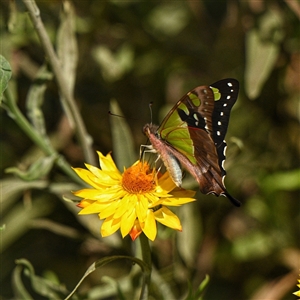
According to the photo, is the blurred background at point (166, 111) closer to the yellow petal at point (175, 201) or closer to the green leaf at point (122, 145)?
the green leaf at point (122, 145)

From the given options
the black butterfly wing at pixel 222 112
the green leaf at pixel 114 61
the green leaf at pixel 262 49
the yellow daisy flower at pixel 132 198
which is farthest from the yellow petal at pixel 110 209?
the green leaf at pixel 114 61

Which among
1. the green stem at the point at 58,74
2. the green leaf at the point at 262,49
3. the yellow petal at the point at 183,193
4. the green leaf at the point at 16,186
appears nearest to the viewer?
the yellow petal at the point at 183,193

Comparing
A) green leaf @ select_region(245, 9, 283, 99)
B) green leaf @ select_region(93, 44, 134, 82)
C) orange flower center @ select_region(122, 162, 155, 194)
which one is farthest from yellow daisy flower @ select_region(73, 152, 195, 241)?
green leaf @ select_region(93, 44, 134, 82)

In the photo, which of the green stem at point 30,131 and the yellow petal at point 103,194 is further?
the green stem at point 30,131

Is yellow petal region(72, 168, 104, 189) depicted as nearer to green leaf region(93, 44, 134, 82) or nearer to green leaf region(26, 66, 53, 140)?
green leaf region(26, 66, 53, 140)

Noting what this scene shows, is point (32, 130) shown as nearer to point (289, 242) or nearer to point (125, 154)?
point (125, 154)
